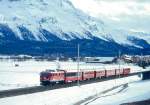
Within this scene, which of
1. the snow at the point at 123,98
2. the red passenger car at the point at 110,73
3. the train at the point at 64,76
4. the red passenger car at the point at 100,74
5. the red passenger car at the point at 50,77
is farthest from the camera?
the red passenger car at the point at 110,73

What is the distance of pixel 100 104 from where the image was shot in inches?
2327

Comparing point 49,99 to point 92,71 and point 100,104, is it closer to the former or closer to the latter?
point 100,104

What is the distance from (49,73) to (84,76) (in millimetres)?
17552

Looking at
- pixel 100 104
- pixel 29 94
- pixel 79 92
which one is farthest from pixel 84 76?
pixel 100 104

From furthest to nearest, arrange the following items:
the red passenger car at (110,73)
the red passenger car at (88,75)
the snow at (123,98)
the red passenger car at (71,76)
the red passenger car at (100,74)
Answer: the red passenger car at (110,73) < the red passenger car at (100,74) < the red passenger car at (88,75) < the red passenger car at (71,76) < the snow at (123,98)

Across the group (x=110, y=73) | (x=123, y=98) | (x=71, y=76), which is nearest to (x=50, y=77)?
(x=71, y=76)

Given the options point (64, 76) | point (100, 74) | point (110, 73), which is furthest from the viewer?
point (110, 73)

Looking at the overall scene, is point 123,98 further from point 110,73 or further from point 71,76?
point 110,73

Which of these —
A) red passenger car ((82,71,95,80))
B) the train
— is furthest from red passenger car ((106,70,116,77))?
red passenger car ((82,71,95,80))

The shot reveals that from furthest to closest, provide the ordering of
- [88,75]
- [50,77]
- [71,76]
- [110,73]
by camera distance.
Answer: [110,73] → [88,75] → [71,76] → [50,77]

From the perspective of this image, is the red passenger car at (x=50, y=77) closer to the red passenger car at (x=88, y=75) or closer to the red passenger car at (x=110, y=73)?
the red passenger car at (x=88, y=75)

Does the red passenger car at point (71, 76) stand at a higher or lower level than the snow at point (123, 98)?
higher

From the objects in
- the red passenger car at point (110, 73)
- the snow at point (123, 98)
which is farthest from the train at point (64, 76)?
the snow at point (123, 98)

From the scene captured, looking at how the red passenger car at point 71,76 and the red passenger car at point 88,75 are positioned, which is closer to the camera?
the red passenger car at point 71,76
